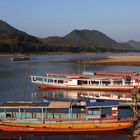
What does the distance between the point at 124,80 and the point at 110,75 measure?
5483 mm

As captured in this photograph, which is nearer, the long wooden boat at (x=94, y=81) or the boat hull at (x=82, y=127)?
the boat hull at (x=82, y=127)

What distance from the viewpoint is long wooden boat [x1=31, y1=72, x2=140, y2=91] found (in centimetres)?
6481

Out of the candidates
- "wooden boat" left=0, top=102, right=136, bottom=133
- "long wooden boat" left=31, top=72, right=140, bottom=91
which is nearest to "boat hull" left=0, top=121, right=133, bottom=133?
"wooden boat" left=0, top=102, right=136, bottom=133

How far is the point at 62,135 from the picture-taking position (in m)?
34.7

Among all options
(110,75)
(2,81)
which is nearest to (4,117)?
(110,75)

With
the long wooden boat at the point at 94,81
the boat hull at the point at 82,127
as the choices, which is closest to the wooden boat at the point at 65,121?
the boat hull at the point at 82,127

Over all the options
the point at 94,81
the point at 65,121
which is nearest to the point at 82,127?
the point at 65,121

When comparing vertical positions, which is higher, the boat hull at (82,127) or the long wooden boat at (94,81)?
the long wooden boat at (94,81)

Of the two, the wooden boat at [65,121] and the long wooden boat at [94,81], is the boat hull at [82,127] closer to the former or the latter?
the wooden boat at [65,121]

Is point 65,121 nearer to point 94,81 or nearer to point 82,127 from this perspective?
point 82,127

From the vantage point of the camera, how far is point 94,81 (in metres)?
66.4

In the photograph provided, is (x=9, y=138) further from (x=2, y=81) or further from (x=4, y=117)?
(x=2, y=81)

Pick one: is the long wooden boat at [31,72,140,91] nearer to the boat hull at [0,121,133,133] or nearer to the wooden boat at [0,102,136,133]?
the wooden boat at [0,102,136,133]

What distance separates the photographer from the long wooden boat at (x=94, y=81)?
213ft
